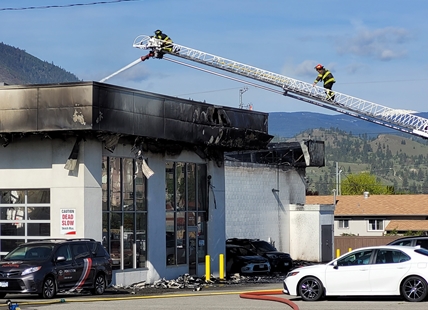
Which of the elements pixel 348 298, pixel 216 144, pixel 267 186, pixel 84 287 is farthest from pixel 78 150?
pixel 267 186

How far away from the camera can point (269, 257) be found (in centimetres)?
3919

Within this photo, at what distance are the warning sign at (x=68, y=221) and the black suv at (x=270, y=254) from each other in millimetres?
13806

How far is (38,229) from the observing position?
27812mm

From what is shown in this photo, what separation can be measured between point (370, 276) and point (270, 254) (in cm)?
1859

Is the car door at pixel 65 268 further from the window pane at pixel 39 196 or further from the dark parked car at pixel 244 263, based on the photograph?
the dark parked car at pixel 244 263

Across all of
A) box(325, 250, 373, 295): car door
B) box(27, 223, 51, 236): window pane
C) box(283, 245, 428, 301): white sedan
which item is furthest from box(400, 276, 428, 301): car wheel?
box(27, 223, 51, 236): window pane

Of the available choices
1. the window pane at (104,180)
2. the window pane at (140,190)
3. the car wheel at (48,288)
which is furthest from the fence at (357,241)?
the car wheel at (48,288)

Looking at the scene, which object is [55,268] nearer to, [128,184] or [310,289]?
[310,289]

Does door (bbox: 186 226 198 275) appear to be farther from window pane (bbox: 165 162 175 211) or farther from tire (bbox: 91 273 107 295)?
A: tire (bbox: 91 273 107 295)

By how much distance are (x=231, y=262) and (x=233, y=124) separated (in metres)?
6.34

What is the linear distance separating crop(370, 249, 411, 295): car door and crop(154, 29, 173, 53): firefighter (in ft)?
56.1

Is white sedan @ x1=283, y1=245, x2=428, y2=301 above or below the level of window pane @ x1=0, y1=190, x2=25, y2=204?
below

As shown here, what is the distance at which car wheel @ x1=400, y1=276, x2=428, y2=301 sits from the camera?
805 inches

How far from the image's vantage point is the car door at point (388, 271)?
68.2 ft
